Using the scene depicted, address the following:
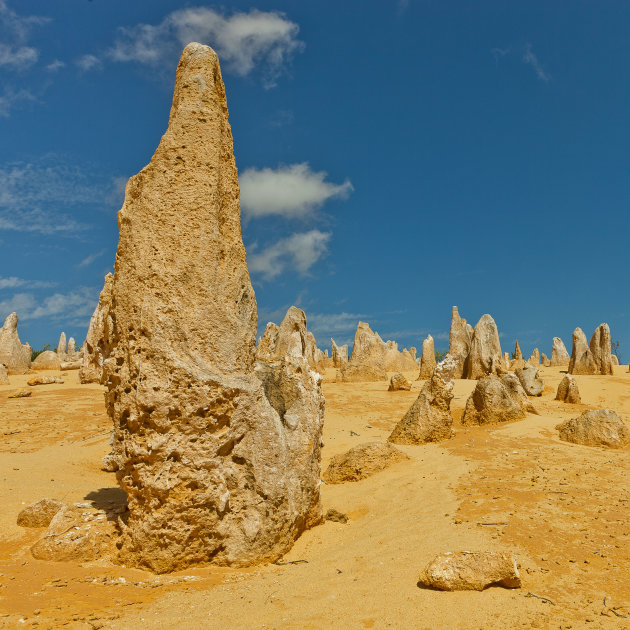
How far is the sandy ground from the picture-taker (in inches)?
144

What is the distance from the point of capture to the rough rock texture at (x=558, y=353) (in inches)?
1404

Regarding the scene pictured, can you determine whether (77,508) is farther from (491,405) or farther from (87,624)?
(491,405)

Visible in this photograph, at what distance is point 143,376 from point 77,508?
5.85 feet

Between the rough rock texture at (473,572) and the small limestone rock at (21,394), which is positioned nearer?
the rough rock texture at (473,572)

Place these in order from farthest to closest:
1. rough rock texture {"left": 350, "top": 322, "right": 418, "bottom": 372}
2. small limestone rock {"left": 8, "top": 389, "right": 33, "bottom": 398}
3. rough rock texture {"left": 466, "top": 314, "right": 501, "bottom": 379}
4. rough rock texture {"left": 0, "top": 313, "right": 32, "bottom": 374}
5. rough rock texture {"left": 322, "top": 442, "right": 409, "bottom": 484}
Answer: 1. rough rock texture {"left": 0, "top": 313, "right": 32, "bottom": 374}
2. rough rock texture {"left": 466, "top": 314, "right": 501, "bottom": 379}
3. rough rock texture {"left": 350, "top": 322, "right": 418, "bottom": 372}
4. small limestone rock {"left": 8, "top": 389, "right": 33, "bottom": 398}
5. rough rock texture {"left": 322, "top": 442, "right": 409, "bottom": 484}

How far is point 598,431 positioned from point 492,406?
7.46 ft

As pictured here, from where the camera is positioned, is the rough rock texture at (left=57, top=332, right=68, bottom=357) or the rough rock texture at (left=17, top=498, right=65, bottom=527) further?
the rough rock texture at (left=57, top=332, right=68, bottom=357)

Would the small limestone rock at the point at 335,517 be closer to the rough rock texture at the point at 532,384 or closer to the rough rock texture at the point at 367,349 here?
the rough rock texture at the point at 532,384

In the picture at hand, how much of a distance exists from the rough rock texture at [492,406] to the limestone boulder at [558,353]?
87.2 feet

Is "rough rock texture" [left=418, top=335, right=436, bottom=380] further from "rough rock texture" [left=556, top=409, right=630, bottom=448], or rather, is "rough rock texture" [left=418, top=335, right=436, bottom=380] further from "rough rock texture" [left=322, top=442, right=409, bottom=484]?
"rough rock texture" [left=322, top=442, right=409, bottom=484]

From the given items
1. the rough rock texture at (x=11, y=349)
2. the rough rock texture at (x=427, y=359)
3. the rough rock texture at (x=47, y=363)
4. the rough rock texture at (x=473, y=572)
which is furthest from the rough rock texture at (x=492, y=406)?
the rough rock texture at (x=47, y=363)

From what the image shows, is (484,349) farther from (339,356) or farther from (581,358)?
(339,356)

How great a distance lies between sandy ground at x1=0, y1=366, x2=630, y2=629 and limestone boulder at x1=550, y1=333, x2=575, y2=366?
28667 mm

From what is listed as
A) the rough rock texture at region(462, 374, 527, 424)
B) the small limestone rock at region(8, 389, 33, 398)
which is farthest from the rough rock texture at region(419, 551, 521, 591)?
the small limestone rock at region(8, 389, 33, 398)
